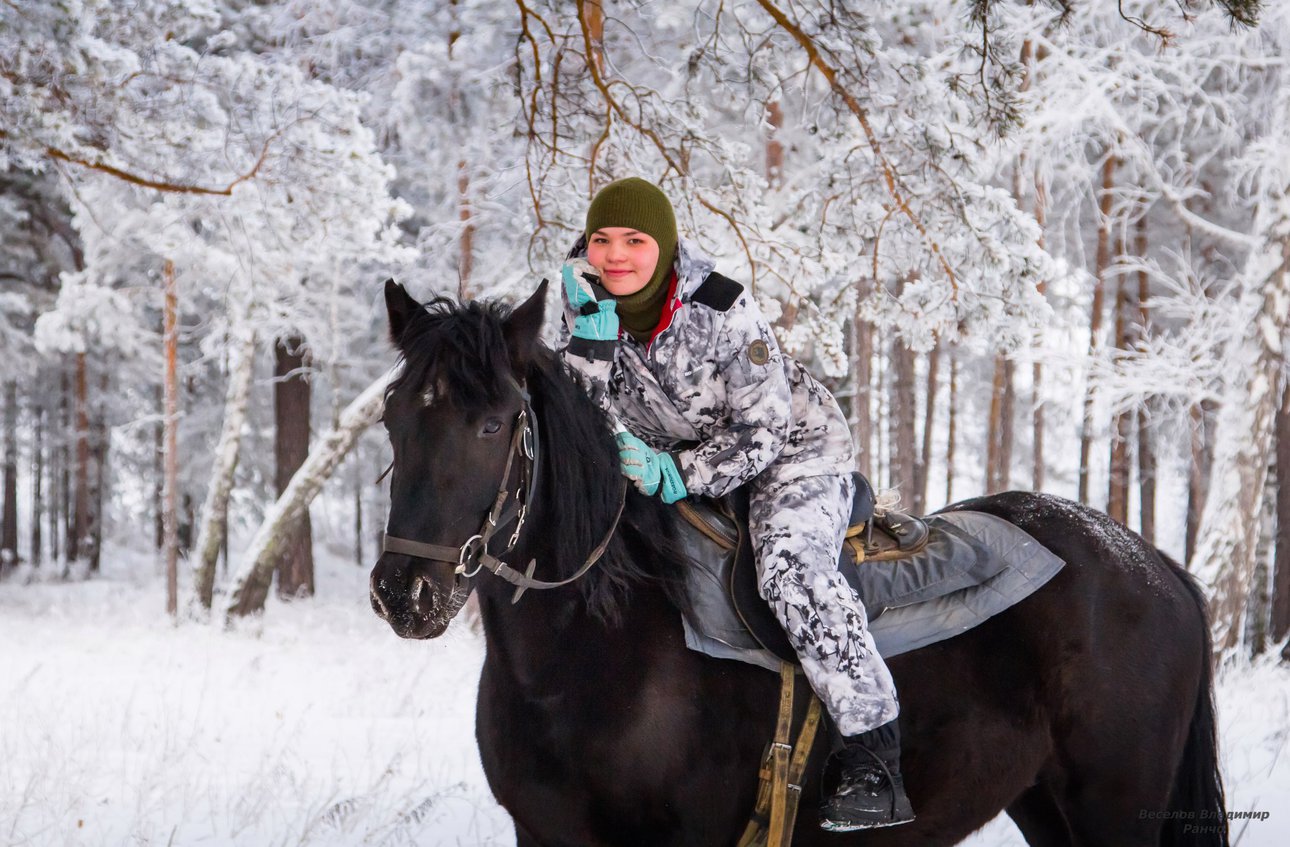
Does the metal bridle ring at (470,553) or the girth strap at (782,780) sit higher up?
the metal bridle ring at (470,553)

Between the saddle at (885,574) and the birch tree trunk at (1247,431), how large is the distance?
323 inches

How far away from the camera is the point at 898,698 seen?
324 centimetres

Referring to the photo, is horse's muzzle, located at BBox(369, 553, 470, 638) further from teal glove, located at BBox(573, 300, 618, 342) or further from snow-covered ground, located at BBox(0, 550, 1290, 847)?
teal glove, located at BBox(573, 300, 618, 342)

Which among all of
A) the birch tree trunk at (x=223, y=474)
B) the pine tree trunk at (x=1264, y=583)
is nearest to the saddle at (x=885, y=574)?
the pine tree trunk at (x=1264, y=583)

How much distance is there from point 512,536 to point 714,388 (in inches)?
32.4

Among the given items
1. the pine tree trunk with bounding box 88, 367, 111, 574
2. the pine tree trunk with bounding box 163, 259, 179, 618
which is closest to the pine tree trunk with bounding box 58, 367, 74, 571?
the pine tree trunk with bounding box 88, 367, 111, 574

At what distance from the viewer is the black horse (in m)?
2.62

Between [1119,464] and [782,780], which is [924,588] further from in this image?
[1119,464]

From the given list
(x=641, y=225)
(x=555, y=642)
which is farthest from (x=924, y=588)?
(x=641, y=225)

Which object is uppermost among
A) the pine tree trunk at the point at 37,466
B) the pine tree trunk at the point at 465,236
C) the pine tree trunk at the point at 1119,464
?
the pine tree trunk at the point at 465,236

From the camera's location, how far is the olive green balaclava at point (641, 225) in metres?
3.20

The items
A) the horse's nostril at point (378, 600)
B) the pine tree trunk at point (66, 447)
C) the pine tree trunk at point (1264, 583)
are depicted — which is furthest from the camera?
the pine tree trunk at point (66, 447)

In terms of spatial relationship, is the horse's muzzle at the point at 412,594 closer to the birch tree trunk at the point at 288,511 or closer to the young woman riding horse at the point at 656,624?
the young woman riding horse at the point at 656,624

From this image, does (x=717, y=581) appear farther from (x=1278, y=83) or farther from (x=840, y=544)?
(x=1278, y=83)
